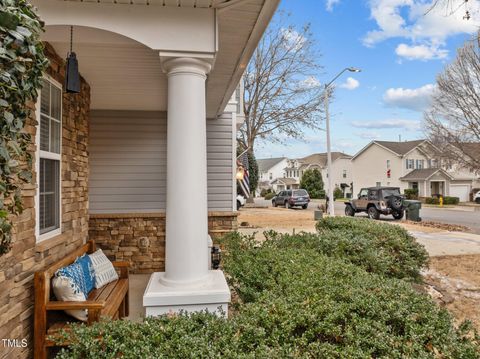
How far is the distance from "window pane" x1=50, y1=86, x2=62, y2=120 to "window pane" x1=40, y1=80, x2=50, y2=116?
0.26 feet

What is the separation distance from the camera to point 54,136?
3.38 metres

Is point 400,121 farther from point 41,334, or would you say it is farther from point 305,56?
point 41,334

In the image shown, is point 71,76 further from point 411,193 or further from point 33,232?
point 411,193

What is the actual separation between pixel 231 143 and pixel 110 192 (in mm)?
2268

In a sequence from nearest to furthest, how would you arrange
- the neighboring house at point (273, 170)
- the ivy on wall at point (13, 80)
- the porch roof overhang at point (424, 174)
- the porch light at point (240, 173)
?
the ivy on wall at point (13, 80) < the porch light at point (240, 173) < the porch roof overhang at point (424, 174) < the neighboring house at point (273, 170)

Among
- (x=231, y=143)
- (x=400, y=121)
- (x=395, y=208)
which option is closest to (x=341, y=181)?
(x=400, y=121)

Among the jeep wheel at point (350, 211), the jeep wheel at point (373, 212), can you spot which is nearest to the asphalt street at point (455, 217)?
the jeep wheel at point (373, 212)

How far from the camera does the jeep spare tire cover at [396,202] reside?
49.8 feet

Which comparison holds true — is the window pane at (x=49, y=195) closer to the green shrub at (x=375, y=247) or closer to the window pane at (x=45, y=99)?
the window pane at (x=45, y=99)

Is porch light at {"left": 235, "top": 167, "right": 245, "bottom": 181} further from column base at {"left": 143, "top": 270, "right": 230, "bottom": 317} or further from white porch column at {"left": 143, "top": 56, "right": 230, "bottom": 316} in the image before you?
column base at {"left": 143, "top": 270, "right": 230, "bottom": 317}

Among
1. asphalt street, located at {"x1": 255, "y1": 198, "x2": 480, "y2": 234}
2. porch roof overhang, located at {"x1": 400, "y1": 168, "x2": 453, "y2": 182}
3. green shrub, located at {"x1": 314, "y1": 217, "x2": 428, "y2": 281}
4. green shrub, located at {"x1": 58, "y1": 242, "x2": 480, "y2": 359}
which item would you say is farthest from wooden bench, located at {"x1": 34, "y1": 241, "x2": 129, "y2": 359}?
porch roof overhang, located at {"x1": 400, "y1": 168, "x2": 453, "y2": 182}

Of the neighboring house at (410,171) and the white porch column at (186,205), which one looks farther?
the neighboring house at (410,171)

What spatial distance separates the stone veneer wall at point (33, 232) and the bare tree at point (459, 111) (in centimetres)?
1699

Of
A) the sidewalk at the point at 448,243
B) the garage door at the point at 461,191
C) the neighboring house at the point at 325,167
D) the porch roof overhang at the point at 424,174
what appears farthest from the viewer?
the neighboring house at the point at 325,167
